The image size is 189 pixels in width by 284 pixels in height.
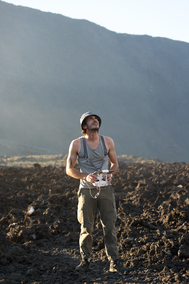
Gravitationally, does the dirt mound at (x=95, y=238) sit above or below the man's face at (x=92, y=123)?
below

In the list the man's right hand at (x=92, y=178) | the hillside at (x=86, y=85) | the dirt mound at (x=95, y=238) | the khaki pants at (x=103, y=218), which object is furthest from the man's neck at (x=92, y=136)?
the hillside at (x=86, y=85)

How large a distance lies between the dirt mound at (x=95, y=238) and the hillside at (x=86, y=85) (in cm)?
2589

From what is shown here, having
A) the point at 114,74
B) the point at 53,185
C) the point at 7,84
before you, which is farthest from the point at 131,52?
the point at 53,185

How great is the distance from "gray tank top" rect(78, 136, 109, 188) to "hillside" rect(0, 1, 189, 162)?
29224mm

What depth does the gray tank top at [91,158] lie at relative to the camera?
3.41 m

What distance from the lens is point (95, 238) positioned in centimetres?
487

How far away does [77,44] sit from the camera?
5066 centimetres

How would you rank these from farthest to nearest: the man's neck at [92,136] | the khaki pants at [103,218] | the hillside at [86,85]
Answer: the hillside at [86,85] → the man's neck at [92,136] → the khaki pants at [103,218]

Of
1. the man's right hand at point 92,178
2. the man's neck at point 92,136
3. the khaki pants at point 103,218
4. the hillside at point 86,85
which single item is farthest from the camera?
the hillside at point 86,85

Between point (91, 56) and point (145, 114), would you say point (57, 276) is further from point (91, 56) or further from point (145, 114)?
point (91, 56)

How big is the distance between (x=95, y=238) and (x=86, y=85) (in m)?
42.9

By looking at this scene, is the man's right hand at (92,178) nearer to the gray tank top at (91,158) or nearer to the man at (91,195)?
the man at (91,195)

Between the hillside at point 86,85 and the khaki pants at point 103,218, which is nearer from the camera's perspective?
the khaki pants at point 103,218

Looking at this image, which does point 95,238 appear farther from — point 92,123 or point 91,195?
point 92,123
